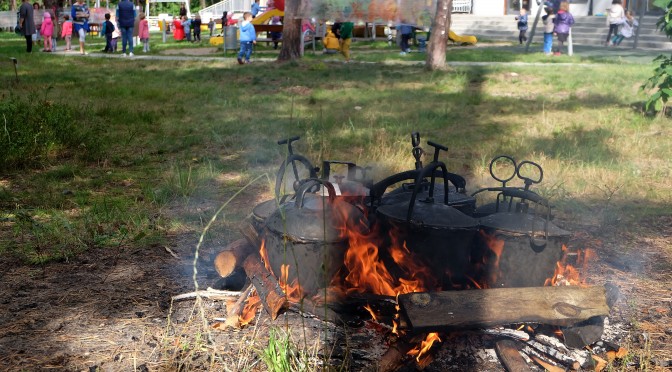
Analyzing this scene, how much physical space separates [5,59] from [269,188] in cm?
1803

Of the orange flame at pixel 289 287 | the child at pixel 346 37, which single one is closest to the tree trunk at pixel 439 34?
the child at pixel 346 37

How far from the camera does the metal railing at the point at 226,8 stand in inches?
1844

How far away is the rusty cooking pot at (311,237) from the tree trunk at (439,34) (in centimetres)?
1335

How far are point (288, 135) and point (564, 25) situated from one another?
17782 millimetres

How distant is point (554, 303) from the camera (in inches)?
134

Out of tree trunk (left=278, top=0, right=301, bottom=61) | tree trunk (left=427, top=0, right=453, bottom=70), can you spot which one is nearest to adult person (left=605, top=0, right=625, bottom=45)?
tree trunk (left=427, top=0, right=453, bottom=70)

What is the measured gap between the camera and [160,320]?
3686 millimetres

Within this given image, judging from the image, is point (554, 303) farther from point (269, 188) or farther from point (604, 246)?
point (269, 188)

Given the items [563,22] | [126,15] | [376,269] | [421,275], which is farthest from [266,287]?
[126,15]

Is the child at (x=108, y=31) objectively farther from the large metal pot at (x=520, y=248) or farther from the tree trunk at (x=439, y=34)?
the large metal pot at (x=520, y=248)

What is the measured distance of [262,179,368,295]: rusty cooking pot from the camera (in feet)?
11.7

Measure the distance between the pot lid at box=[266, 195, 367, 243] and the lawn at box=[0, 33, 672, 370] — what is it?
55.8 inches

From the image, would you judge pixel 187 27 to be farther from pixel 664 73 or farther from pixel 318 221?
pixel 318 221

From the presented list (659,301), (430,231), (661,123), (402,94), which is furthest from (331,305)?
(402,94)
